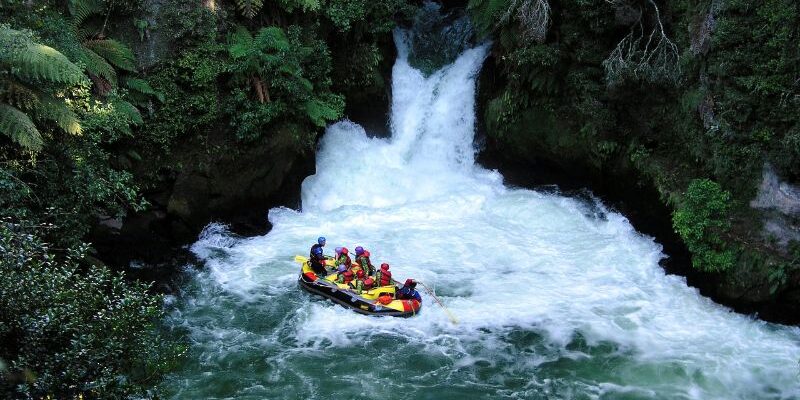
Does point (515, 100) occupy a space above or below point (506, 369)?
above

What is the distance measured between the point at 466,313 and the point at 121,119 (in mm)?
6956

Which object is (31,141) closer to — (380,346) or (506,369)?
(380,346)

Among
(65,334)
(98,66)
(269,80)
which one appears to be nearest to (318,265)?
(269,80)

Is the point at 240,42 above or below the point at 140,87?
above

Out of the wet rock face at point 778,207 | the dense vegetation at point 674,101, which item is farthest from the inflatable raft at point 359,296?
the wet rock face at point 778,207

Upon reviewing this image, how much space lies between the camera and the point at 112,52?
12.0 m

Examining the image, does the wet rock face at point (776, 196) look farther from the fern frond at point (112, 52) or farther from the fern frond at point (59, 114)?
the fern frond at point (112, 52)

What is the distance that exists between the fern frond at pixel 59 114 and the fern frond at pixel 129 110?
5.40ft

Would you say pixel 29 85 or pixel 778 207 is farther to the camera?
pixel 778 207

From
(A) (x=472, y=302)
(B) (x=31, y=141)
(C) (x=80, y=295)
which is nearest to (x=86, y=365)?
(C) (x=80, y=295)

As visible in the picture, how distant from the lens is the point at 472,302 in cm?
1115

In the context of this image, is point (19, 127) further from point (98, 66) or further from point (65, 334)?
point (65, 334)

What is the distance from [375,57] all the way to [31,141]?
8.64 meters

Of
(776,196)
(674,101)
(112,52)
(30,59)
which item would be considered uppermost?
(112,52)
